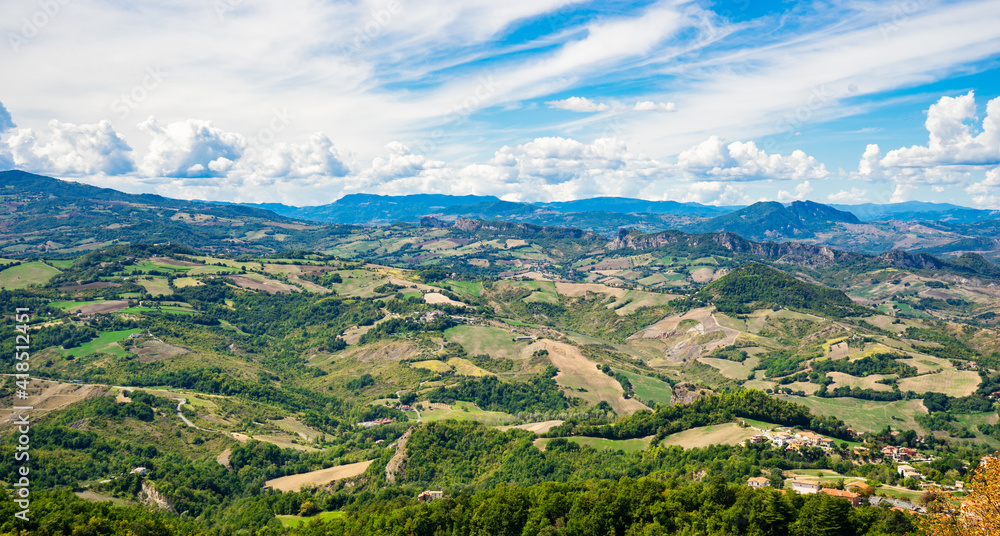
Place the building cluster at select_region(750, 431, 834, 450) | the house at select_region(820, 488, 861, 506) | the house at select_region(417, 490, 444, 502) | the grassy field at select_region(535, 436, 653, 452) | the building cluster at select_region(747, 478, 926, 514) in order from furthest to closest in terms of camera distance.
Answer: the grassy field at select_region(535, 436, 653, 452) < the building cluster at select_region(750, 431, 834, 450) < the house at select_region(417, 490, 444, 502) < the house at select_region(820, 488, 861, 506) < the building cluster at select_region(747, 478, 926, 514)

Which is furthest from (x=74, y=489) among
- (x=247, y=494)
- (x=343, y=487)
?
(x=343, y=487)

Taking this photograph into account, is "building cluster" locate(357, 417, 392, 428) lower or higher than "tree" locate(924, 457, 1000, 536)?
lower

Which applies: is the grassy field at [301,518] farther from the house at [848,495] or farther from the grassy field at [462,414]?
the house at [848,495]

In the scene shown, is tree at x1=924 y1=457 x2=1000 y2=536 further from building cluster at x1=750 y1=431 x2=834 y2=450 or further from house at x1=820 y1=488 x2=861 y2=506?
building cluster at x1=750 y1=431 x2=834 y2=450

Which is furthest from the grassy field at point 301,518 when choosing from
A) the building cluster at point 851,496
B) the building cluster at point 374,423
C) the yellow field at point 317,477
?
the building cluster at point 851,496

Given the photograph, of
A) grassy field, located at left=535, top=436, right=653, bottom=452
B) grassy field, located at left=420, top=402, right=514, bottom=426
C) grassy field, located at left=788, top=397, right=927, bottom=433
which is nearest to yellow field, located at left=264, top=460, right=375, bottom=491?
grassy field, located at left=420, top=402, right=514, bottom=426
